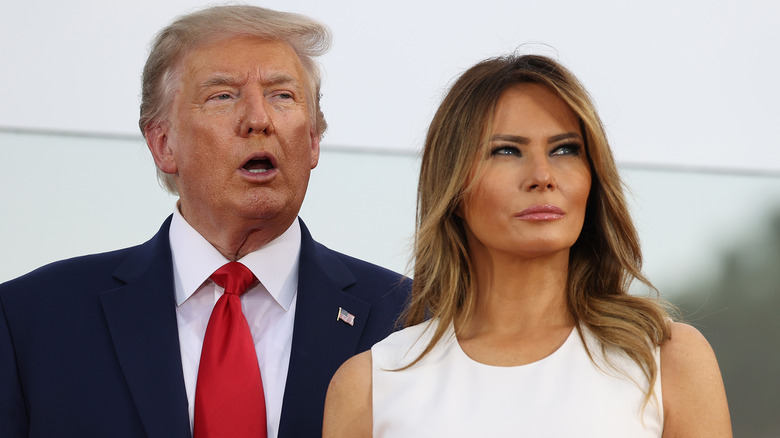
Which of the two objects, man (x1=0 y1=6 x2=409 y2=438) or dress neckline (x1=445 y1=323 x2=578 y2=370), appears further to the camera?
man (x1=0 y1=6 x2=409 y2=438)

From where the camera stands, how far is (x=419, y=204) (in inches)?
95.7

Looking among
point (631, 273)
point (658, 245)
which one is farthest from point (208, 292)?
point (658, 245)

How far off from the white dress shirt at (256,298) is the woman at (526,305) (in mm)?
457

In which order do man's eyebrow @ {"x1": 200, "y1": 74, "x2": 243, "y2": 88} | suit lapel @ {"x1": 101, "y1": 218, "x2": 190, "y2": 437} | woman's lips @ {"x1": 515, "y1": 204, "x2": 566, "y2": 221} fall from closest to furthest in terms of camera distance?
woman's lips @ {"x1": 515, "y1": 204, "x2": 566, "y2": 221}, suit lapel @ {"x1": 101, "y1": 218, "x2": 190, "y2": 437}, man's eyebrow @ {"x1": 200, "y1": 74, "x2": 243, "y2": 88}

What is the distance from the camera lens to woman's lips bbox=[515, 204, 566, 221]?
7.05 feet

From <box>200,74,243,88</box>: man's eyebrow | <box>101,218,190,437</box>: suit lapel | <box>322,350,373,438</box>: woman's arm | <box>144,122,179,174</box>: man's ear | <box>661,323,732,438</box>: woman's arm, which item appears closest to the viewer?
<box>661,323,732,438</box>: woman's arm

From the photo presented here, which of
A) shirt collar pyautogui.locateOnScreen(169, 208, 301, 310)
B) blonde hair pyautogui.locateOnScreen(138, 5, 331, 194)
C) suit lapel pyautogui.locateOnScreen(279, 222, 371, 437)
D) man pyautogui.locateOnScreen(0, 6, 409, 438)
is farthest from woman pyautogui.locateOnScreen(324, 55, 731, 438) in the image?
blonde hair pyautogui.locateOnScreen(138, 5, 331, 194)

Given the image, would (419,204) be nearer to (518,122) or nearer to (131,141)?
(518,122)

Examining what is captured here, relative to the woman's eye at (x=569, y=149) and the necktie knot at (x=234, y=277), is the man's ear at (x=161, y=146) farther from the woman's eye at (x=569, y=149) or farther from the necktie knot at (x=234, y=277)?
the woman's eye at (x=569, y=149)

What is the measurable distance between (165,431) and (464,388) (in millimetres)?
793

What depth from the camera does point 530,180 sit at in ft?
7.07

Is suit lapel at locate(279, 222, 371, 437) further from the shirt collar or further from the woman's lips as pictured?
the woman's lips

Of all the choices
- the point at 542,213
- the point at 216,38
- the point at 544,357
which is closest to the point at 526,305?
the point at 544,357

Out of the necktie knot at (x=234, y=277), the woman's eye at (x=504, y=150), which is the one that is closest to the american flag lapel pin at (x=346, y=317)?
the necktie knot at (x=234, y=277)
